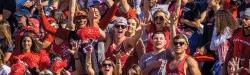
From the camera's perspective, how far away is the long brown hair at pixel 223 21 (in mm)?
11797

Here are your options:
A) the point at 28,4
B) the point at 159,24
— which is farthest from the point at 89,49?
the point at 28,4

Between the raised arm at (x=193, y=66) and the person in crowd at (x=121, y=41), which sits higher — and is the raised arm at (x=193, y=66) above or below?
below

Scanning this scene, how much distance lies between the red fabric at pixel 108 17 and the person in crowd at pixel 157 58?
1.58 m

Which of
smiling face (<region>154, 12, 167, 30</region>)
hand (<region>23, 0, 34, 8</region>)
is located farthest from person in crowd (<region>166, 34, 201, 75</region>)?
hand (<region>23, 0, 34, 8</region>)

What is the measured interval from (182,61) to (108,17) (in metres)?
2.49

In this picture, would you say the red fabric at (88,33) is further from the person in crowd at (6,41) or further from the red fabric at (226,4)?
the red fabric at (226,4)

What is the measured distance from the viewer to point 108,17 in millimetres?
13016

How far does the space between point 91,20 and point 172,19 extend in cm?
149

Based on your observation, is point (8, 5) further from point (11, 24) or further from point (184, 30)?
point (184, 30)

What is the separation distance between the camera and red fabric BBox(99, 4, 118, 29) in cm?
1286

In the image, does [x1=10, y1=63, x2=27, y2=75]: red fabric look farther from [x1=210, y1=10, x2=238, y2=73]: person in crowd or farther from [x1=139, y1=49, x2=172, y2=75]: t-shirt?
[x1=210, y1=10, x2=238, y2=73]: person in crowd

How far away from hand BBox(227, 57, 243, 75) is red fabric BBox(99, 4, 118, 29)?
8.62 ft

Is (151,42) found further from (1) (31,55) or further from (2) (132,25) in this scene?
(1) (31,55)

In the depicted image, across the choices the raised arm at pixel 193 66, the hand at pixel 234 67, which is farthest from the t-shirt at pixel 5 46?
the hand at pixel 234 67
